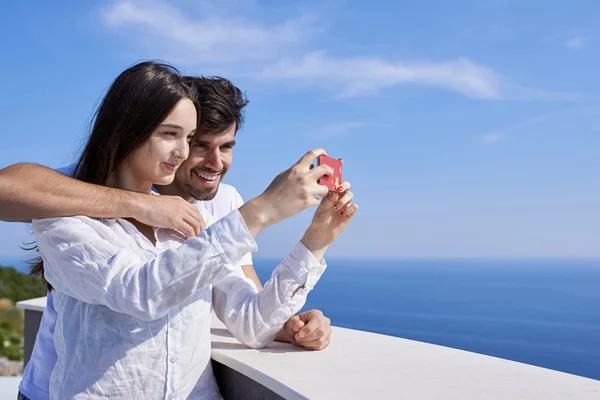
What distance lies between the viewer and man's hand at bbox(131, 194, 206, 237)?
167cm

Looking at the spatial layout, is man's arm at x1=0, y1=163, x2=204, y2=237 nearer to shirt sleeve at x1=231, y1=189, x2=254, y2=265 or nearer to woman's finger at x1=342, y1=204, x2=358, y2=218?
woman's finger at x1=342, y1=204, x2=358, y2=218

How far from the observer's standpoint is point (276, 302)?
2.01 metres

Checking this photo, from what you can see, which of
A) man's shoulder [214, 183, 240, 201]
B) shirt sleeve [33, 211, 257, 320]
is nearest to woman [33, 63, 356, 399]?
shirt sleeve [33, 211, 257, 320]

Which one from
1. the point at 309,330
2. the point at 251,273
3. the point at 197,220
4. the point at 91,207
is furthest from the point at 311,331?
the point at 91,207

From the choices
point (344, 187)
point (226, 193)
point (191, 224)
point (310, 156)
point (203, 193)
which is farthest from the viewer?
point (226, 193)

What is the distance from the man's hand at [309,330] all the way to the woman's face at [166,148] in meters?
0.66

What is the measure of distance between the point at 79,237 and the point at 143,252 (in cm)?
20

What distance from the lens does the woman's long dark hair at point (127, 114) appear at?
1712 mm

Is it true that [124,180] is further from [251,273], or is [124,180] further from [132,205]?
[251,273]

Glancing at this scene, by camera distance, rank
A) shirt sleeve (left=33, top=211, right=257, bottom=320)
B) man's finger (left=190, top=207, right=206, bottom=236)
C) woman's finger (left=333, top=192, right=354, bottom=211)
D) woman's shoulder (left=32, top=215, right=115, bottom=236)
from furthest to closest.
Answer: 1. woman's finger (left=333, top=192, right=354, bottom=211)
2. man's finger (left=190, top=207, right=206, bottom=236)
3. woman's shoulder (left=32, top=215, right=115, bottom=236)
4. shirt sleeve (left=33, top=211, right=257, bottom=320)

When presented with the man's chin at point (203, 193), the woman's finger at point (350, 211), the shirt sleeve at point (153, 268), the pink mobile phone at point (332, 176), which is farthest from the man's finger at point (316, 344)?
the man's chin at point (203, 193)

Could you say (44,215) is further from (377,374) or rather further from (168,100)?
(377,374)

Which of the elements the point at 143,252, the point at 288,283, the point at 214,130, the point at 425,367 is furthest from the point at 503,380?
the point at 214,130

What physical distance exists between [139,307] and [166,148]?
520 mm
